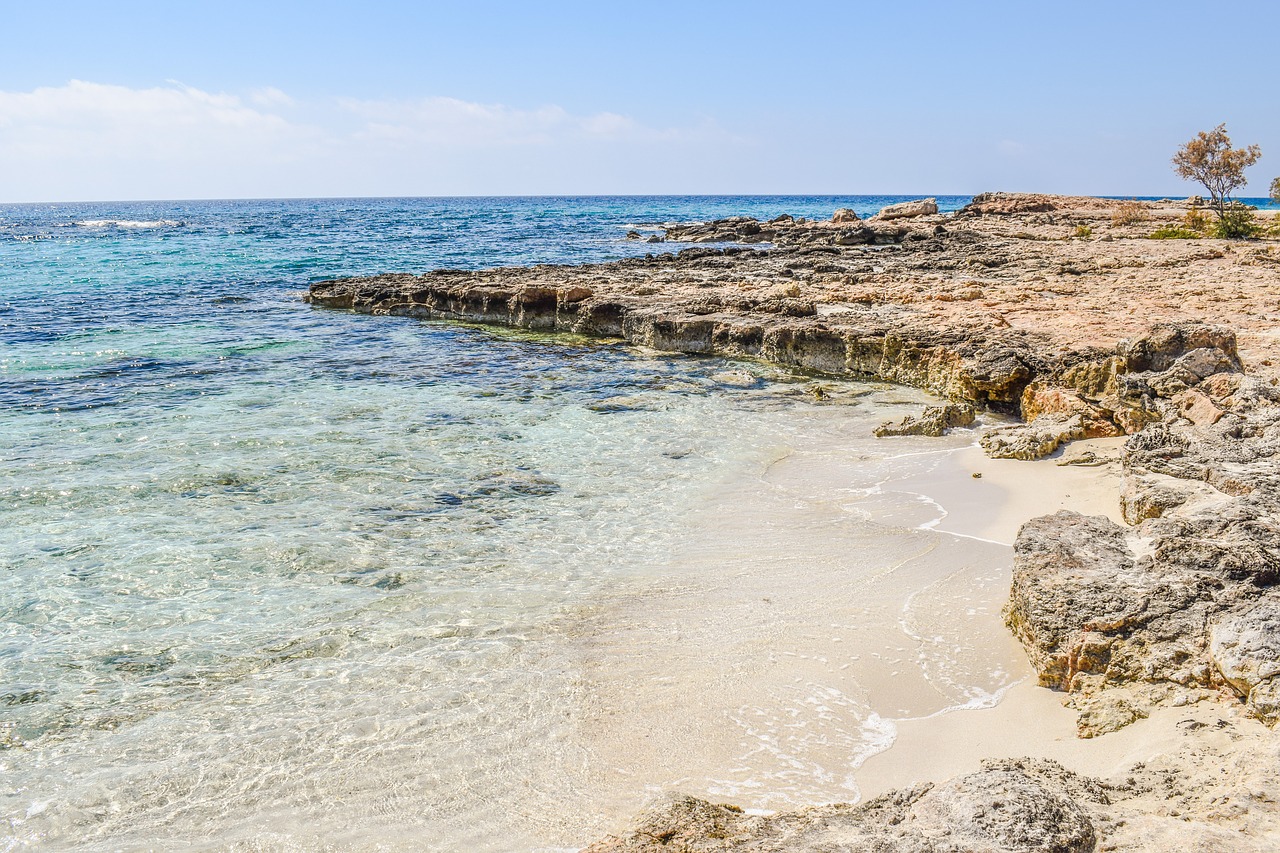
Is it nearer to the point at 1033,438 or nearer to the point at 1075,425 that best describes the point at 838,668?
the point at 1033,438

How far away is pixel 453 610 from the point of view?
531 cm

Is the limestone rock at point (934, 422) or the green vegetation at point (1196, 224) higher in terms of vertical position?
the green vegetation at point (1196, 224)

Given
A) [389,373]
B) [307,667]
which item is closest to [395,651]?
[307,667]

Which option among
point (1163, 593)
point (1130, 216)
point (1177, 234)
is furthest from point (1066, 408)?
point (1130, 216)

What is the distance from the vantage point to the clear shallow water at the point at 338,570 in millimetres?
3654

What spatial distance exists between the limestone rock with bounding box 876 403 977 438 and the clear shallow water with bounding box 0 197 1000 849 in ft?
1.76

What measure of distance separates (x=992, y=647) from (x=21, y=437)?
410 inches

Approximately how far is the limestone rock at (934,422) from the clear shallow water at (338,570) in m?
Result: 0.54

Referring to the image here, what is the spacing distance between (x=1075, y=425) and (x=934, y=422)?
4.81ft

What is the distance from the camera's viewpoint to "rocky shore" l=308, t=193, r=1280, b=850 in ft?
8.23

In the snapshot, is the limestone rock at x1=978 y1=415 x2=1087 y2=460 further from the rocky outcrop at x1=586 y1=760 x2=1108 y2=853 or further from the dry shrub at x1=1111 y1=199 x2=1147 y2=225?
Result: the dry shrub at x1=1111 y1=199 x2=1147 y2=225

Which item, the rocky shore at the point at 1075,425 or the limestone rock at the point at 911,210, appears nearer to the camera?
the rocky shore at the point at 1075,425

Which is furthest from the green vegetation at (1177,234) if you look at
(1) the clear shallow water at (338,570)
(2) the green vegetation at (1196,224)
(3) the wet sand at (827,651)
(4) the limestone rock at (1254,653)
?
(4) the limestone rock at (1254,653)

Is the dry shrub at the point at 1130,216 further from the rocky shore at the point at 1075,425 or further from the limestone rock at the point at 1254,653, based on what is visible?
the limestone rock at the point at 1254,653
